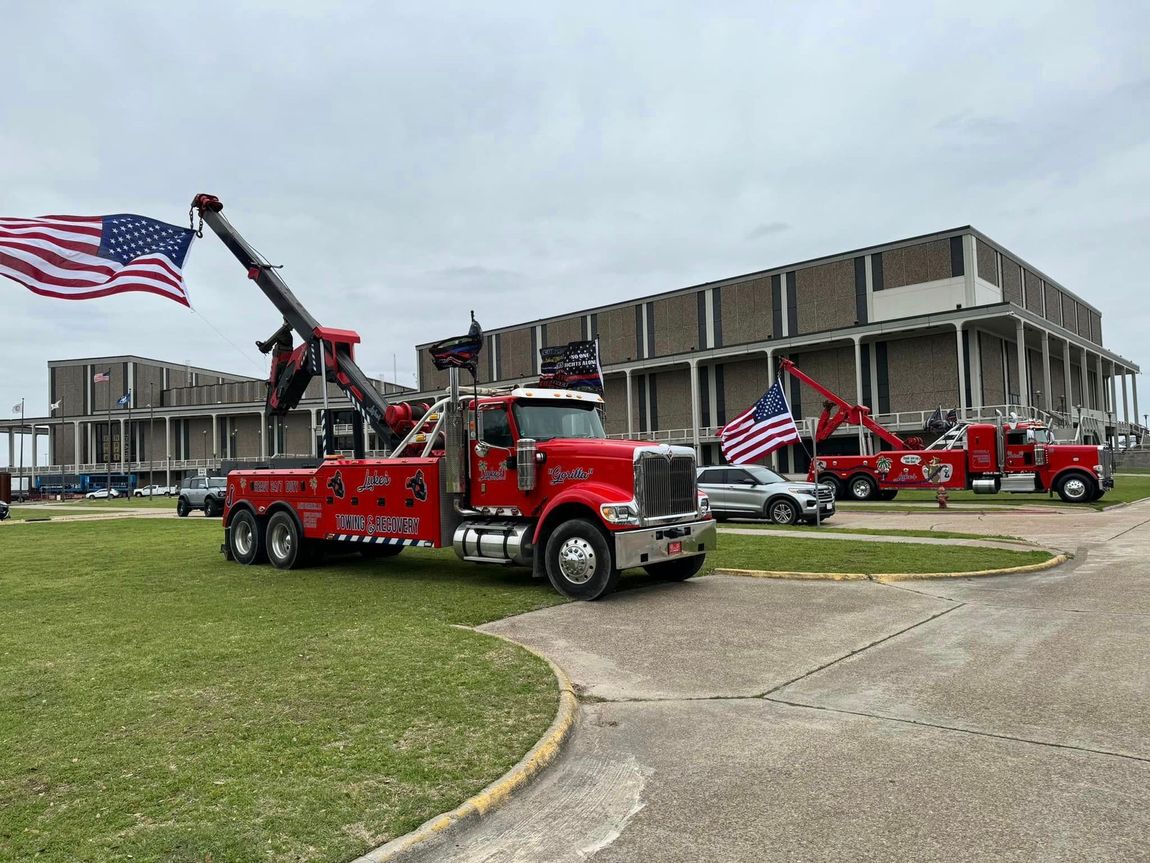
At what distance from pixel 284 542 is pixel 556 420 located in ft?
18.5

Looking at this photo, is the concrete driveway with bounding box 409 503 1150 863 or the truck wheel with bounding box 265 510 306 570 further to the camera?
the truck wheel with bounding box 265 510 306 570

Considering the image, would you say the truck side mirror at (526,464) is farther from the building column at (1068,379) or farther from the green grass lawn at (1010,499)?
the building column at (1068,379)

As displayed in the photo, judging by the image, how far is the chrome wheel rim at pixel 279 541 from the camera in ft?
45.8

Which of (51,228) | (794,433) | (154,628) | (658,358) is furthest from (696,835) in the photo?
(658,358)

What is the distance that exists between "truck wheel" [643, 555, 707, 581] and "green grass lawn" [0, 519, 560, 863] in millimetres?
2005

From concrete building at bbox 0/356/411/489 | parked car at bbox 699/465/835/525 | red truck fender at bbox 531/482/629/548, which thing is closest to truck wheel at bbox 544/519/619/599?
red truck fender at bbox 531/482/629/548

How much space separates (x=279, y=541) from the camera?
14078 millimetres

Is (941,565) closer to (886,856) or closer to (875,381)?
(886,856)

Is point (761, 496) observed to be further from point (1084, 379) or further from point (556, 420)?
point (1084, 379)

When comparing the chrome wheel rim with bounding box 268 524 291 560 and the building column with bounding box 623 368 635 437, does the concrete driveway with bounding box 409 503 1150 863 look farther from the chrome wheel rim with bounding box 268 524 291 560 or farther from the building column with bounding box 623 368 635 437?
the building column with bounding box 623 368 635 437

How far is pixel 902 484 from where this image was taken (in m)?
31.7

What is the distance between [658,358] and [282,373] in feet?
173

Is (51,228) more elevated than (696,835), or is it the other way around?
(51,228)

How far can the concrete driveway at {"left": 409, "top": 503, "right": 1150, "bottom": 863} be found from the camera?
3.79 meters
